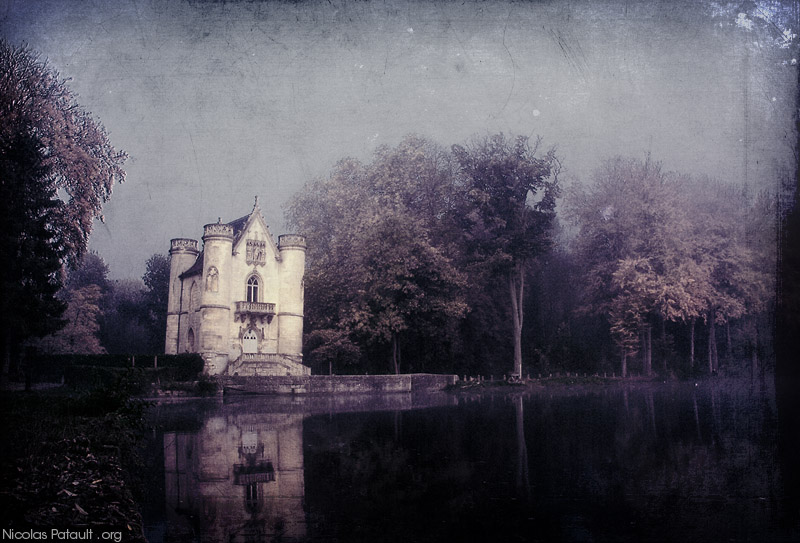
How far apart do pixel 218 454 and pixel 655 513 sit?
580cm

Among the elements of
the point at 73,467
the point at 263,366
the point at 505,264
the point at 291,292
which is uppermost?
the point at 505,264

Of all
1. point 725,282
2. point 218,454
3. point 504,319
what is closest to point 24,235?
point 218,454

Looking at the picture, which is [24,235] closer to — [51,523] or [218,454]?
[218,454]

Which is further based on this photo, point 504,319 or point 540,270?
point 540,270

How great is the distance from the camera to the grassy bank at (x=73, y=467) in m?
4.03

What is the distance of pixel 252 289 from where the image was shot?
99.3ft

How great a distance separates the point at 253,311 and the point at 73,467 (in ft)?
79.7

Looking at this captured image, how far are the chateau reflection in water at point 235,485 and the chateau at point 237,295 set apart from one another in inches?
688

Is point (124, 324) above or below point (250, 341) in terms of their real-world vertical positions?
above

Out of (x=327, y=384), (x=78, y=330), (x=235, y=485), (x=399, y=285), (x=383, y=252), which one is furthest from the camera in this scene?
(x=383, y=252)

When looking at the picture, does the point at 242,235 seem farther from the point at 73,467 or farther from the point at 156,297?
the point at 73,467

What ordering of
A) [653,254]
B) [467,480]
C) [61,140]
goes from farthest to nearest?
[653,254] → [61,140] → [467,480]

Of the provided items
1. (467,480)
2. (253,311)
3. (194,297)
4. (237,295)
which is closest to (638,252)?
(253,311)

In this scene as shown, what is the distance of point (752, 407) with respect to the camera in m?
15.5
